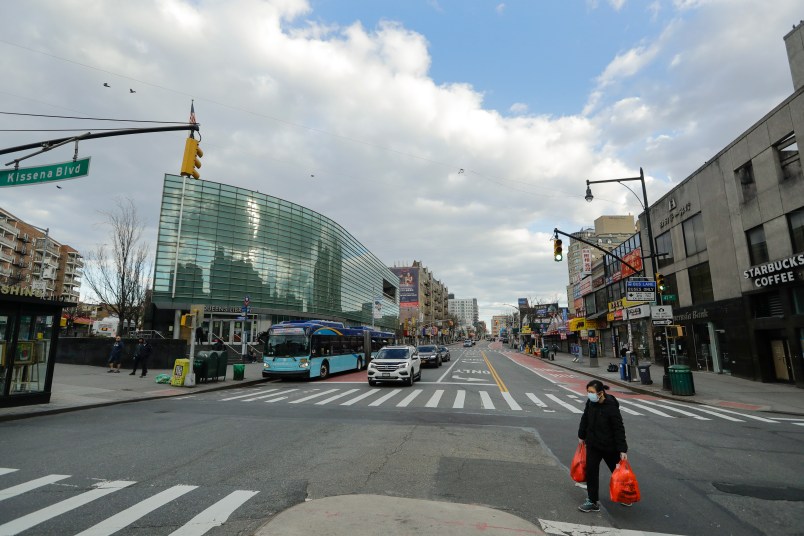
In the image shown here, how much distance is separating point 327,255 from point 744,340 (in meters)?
48.4

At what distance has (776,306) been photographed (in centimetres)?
2011

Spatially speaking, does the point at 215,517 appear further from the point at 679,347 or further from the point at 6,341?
the point at 679,347

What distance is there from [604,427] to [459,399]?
34.2ft

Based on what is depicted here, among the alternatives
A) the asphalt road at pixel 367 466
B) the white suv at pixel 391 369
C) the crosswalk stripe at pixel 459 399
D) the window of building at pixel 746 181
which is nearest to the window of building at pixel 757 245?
the window of building at pixel 746 181

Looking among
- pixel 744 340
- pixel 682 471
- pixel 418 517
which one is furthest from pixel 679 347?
pixel 418 517

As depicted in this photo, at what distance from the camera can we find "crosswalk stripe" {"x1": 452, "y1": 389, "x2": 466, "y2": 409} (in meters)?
13.6

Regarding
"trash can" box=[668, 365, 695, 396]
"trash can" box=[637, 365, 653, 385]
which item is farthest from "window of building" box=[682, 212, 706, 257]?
"trash can" box=[668, 365, 695, 396]

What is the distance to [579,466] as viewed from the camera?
212 inches

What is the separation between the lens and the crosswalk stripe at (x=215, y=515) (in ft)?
14.6

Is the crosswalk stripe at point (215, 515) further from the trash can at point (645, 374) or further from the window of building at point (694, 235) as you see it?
the window of building at point (694, 235)

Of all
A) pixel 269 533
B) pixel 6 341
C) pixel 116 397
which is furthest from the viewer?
pixel 116 397

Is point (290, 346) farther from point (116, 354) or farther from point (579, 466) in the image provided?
point (579, 466)

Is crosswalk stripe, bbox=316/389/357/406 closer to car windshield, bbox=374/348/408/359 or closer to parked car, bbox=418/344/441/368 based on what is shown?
car windshield, bbox=374/348/408/359

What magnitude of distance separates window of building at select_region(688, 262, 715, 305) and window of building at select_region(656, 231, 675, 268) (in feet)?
8.14
